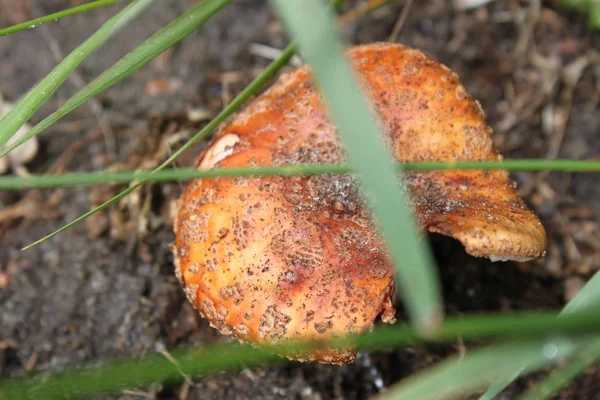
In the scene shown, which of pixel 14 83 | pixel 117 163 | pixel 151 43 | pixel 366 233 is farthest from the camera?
pixel 14 83

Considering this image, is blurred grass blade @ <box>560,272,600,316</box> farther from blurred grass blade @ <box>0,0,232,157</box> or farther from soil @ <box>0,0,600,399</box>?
blurred grass blade @ <box>0,0,232,157</box>

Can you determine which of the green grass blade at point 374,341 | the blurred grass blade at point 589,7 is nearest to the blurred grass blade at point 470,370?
the green grass blade at point 374,341

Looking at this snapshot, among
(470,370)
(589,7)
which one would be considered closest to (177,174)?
(470,370)

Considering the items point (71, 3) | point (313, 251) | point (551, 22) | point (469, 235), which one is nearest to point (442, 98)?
point (469, 235)

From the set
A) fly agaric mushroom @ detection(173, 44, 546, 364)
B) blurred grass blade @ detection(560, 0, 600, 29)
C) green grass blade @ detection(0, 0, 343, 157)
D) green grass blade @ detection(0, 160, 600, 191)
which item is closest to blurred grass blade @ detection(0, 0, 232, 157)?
green grass blade @ detection(0, 0, 343, 157)

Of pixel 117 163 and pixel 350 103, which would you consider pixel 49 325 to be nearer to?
pixel 117 163

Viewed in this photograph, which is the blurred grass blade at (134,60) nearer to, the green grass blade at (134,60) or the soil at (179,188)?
the green grass blade at (134,60)

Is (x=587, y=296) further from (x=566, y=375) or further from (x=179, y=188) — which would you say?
Answer: (x=179, y=188)
